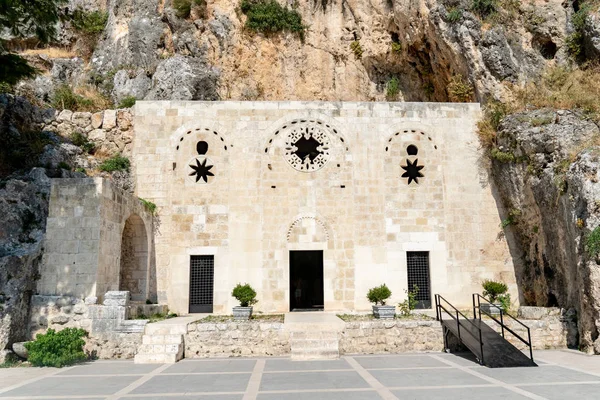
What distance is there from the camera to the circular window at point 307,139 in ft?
52.0

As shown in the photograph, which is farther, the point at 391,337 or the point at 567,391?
the point at 391,337

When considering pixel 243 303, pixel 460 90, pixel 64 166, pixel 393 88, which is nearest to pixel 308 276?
pixel 243 303

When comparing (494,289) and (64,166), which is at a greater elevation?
(64,166)

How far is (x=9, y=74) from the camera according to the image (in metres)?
11.7

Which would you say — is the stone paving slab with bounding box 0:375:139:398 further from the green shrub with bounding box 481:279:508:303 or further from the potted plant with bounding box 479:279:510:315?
the green shrub with bounding box 481:279:508:303

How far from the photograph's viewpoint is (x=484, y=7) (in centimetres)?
1709

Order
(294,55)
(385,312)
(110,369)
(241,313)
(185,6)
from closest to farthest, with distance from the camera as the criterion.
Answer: (110,369) < (241,313) < (385,312) < (294,55) < (185,6)

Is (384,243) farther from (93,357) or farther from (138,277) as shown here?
(93,357)

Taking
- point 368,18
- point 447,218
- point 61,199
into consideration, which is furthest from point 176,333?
point 368,18

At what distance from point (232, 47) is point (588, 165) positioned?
16.7 metres

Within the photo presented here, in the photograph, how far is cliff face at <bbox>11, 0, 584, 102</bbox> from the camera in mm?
17125

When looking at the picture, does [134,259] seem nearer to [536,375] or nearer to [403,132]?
[403,132]

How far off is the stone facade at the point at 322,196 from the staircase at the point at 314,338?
3525mm

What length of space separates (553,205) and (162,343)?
38.6ft
